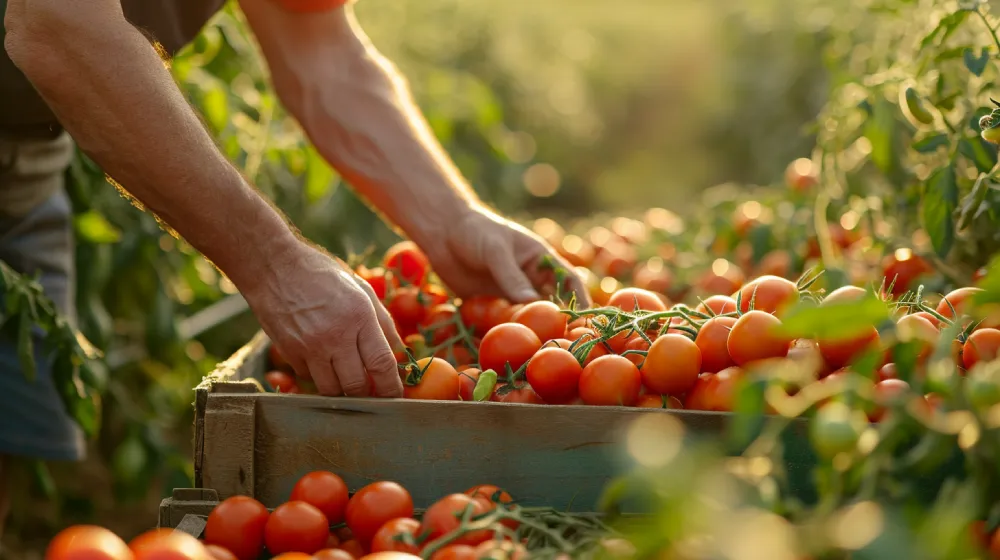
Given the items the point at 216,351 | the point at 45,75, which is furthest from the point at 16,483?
the point at 45,75

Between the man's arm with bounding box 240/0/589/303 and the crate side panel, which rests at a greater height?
the man's arm with bounding box 240/0/589/303

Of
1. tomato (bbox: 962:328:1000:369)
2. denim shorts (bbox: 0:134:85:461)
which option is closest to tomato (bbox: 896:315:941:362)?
tomato (bbox: 962:328:1000:369)

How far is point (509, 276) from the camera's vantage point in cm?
196

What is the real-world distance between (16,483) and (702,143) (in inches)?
208

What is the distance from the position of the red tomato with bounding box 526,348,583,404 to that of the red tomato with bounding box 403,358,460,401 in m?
0.13

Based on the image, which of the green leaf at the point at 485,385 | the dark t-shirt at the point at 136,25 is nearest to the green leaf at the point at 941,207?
the green leaf at the point at 485,385

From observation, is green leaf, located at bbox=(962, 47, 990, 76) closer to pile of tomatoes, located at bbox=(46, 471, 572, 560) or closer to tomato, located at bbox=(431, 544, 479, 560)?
pile of tomatoes, located at bbox=(46, 471, 572, 560)

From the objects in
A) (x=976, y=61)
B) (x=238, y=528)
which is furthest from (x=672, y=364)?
(x=976, y=61)

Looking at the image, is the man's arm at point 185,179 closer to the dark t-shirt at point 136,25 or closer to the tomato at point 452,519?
the tomato at point 452,519

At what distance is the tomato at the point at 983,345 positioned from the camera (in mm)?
1290

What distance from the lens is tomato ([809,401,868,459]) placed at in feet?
2.76

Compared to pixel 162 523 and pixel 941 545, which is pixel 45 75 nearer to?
pixel 162 523

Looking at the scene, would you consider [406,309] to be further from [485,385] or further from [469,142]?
[469,142]

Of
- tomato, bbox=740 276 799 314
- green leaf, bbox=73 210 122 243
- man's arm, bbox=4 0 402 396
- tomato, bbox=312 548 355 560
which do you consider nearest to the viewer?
tomato, bbox=312 548 355 560
